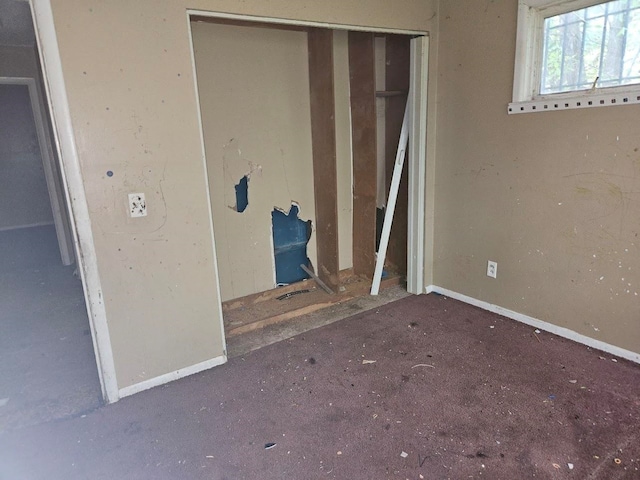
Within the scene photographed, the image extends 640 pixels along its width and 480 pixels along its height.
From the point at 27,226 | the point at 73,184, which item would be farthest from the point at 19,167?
the point at 73,184

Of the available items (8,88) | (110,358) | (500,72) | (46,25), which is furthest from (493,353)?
(8,88)

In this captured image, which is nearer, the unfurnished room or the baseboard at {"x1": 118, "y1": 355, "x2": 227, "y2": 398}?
the unfurnished room

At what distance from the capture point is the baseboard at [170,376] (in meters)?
2.11

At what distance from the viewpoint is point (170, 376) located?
2.21 metres

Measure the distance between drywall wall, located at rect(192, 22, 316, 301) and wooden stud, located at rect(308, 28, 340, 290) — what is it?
0.27ft

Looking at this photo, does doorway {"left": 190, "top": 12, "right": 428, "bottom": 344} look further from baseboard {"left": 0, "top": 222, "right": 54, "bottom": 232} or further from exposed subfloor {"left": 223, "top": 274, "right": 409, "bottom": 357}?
baseboard {"left": 0, "top": 222, "right": 54, "bottom": 232}

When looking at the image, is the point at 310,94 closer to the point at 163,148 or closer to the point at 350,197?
the point at 350,197

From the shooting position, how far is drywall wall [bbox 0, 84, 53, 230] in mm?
6277

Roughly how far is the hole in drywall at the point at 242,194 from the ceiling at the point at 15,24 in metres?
1.65

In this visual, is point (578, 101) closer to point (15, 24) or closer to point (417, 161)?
point (417, 161)

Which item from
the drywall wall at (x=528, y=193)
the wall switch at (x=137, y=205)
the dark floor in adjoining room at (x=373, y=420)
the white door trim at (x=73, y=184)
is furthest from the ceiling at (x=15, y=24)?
the drywall wall at (x=528, y=193)

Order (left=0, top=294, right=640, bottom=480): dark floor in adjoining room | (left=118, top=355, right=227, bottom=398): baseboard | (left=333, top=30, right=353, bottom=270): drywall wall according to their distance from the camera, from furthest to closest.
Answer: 1. (left=333, top=30, right=353, bottom=270): drywall wall
2. (left=118, top=355, right=227, bottom=398): baseboard
3. (left=0, top=294, right=640, bottom=480): dark floor in adjoining room

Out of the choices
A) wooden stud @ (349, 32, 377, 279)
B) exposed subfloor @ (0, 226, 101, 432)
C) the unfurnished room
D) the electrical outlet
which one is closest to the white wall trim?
the unfurnished room

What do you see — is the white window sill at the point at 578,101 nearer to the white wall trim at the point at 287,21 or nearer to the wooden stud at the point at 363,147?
the white wall trim at the point at 287,21
